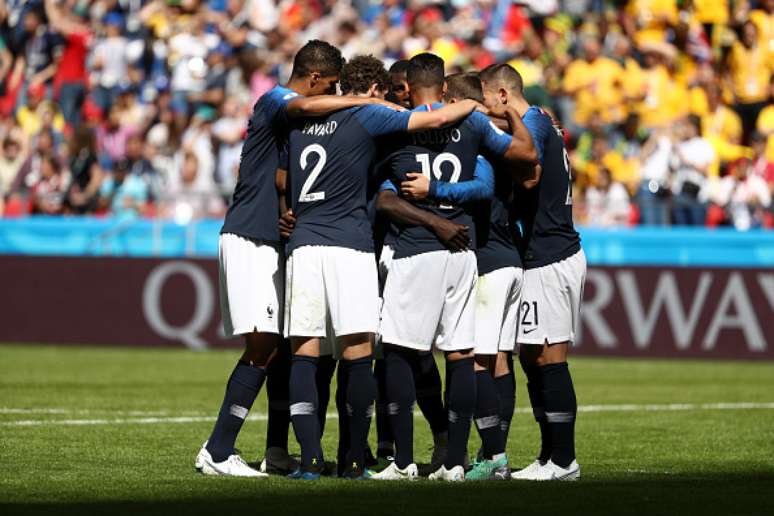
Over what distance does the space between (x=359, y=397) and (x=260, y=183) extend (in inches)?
56.6

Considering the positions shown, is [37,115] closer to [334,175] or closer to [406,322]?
[334,175]

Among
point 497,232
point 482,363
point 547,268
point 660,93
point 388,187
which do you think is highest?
point 660,93

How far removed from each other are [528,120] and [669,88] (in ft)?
44.6

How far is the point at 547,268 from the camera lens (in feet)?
32.1

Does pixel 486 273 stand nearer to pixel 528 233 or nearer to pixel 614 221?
pixel 528 233

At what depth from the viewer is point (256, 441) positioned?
11867 millimetres

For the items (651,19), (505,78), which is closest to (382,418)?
(505,78)

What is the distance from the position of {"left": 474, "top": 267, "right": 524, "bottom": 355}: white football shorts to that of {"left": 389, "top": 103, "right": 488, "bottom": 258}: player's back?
39 cm

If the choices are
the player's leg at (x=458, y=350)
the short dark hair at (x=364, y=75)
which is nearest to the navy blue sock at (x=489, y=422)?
the player's leg at (x=458, y=350)

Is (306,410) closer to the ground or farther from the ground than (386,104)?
closer to the ground

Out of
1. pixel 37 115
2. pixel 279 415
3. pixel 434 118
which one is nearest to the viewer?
pixel 434 118

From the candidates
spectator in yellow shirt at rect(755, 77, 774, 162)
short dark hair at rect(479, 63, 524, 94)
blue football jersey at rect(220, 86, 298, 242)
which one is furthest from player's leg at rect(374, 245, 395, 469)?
spectator in yellow shirt at rect(755, 77, 774, 162)

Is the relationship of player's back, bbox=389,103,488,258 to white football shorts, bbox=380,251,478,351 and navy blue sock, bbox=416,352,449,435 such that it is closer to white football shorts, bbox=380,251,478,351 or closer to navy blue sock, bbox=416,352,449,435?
white football shorts, bbox=380,251,478,351

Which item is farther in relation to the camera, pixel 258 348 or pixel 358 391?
pixel 258 348
